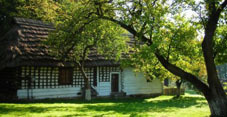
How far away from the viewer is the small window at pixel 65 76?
19703 mm

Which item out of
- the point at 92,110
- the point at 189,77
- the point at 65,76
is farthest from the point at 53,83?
the point at 189,77

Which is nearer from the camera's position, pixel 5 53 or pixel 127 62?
pixel 127 62

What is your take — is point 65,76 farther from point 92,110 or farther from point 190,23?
point 190,23

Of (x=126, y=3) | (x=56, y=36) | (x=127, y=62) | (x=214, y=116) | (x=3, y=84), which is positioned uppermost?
(x=126, y=3)

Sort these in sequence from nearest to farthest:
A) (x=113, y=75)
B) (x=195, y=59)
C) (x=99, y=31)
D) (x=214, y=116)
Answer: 1. (x=214, y=116)
2. (x=195, y=59)
3. (x=99, y=31)
4. (x=113, y=75)

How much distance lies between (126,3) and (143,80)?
1448 centimetres

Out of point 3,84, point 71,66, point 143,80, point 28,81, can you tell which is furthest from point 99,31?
point 143,80

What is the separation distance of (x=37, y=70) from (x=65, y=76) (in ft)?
8.26

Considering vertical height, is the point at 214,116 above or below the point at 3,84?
below

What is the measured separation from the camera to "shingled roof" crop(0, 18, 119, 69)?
1661 cm

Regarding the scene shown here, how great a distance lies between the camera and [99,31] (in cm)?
1664

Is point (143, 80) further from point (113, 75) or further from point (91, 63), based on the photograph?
point (91, 63)

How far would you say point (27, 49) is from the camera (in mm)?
17141

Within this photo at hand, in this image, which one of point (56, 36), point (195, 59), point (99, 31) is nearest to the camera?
point (195, 59)
